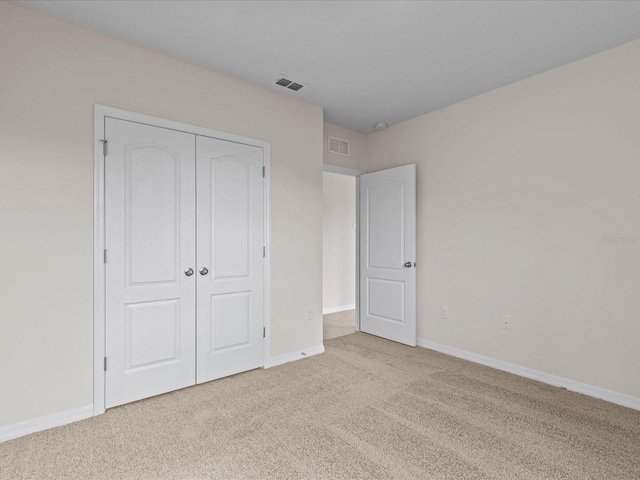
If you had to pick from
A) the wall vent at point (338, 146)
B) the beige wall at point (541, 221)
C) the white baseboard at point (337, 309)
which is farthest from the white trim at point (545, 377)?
the wall vent at point (338, 146)

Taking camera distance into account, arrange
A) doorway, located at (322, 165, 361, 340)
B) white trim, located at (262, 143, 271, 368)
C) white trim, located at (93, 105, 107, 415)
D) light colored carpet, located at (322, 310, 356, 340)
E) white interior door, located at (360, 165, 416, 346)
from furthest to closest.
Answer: doorway, located at (322, 165, 361, 340)
light colored carpet, located at (322, 310, 356, 340)
white interior door, located at (360, 165, 416, 346)
white trim, located at (262, 143, 271, 368)
white trim, located at (93, 105, 107, 415)

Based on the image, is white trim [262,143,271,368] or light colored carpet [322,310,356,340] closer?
white trim [262,143,271,368]

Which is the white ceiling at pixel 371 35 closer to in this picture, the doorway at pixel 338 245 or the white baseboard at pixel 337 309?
the doorway at pixel 338 245

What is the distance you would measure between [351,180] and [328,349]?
340cm

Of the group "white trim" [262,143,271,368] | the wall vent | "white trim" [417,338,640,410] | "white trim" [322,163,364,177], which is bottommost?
"white trim" [417,338,640,410]

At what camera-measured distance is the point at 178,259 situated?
2697 millimetres

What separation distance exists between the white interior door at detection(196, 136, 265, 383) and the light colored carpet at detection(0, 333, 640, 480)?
0.89ft

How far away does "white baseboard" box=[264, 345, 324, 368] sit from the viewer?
3240mm

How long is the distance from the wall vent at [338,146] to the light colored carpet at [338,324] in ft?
7.65

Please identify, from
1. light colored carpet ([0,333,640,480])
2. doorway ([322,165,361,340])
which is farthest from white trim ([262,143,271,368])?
doorway ([322,165,361,340])

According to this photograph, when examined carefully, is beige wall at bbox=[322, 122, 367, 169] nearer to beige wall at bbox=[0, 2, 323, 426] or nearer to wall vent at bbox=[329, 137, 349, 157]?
wall vent at bbox=[329, 137, 349, 157]

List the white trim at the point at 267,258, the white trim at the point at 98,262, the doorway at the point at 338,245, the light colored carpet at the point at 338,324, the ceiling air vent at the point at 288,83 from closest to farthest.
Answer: the white trim at the point at 98,262 → the ceiling air vent at the point at 288,83 → the white trim at the point at 267,258 → the light colored carpet at the point at 338,324 → the doorway at the point at 338,245

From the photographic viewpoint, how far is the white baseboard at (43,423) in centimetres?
204

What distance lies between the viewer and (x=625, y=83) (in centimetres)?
246
